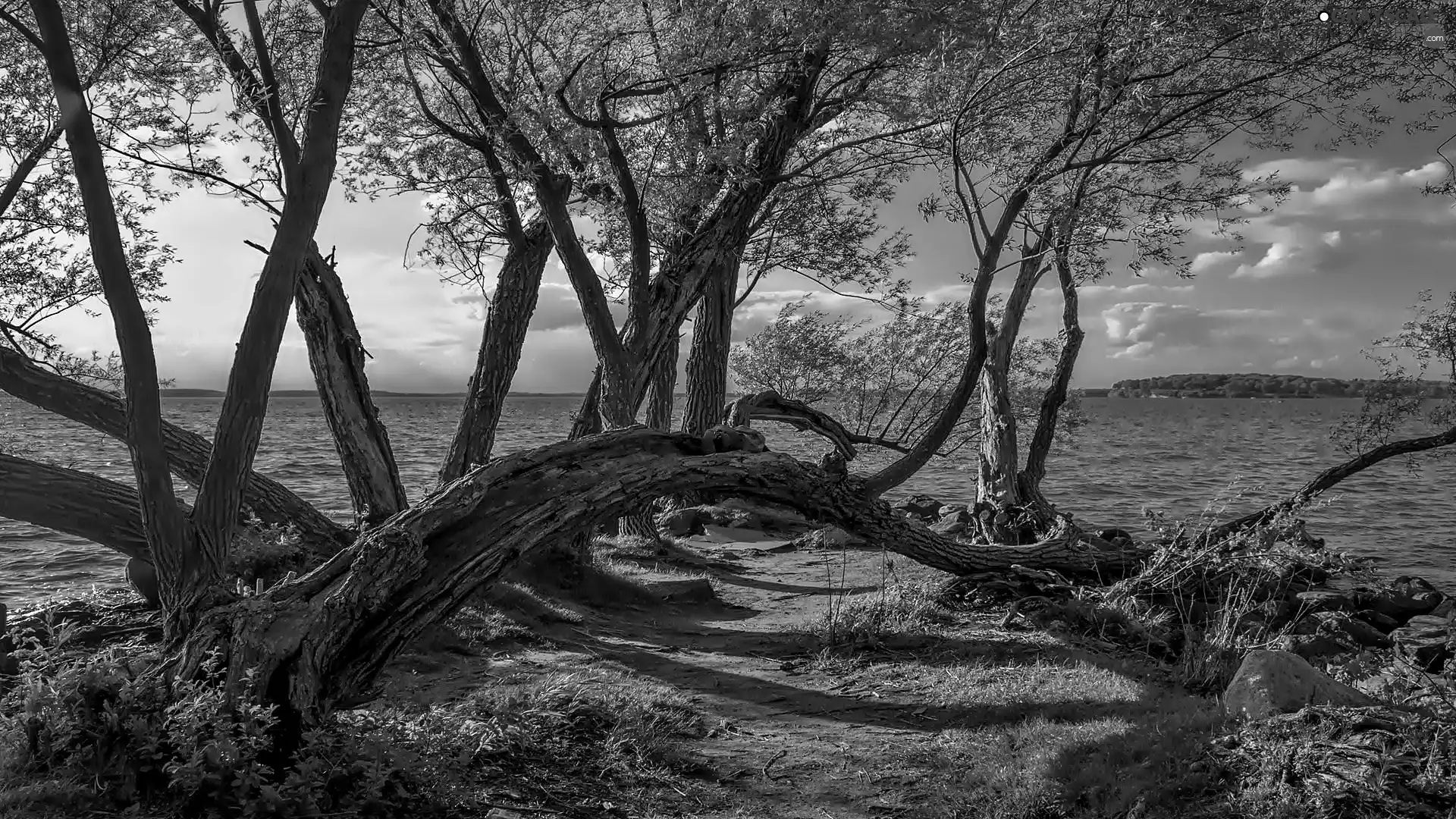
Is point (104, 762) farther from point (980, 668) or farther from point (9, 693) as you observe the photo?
point (980, 668)

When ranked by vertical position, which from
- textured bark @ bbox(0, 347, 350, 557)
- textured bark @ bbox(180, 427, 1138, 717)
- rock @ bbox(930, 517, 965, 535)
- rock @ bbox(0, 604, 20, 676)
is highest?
textured bark @ bbox(0, 347, 350, 557)

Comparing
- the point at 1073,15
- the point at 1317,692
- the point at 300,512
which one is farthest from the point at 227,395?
the point at 1073,15

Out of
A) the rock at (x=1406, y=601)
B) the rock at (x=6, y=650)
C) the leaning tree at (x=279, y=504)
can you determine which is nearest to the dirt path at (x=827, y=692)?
the leaning tree at (x=279, y=504)

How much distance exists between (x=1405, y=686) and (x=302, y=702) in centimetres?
629

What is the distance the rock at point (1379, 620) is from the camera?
13.8m

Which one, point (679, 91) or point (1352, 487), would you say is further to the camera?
point (1352, 487)

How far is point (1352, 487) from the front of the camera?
31.6m

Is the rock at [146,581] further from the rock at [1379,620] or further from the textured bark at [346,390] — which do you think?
the rock at [1379,620]

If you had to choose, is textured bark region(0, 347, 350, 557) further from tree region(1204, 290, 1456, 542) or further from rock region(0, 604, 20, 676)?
tree region(1204, 290, 1456, 542)

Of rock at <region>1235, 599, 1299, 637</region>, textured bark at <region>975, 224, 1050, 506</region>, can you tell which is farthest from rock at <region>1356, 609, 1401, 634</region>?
textured bark at <region>975, 224, 1050, 506</region>

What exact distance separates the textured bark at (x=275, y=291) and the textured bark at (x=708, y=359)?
10590 mm

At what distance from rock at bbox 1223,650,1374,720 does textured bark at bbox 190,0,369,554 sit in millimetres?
6091

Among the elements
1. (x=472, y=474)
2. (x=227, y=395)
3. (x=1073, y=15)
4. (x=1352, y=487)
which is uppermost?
(x=1073, y=15)

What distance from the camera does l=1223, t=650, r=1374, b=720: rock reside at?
217 inches
